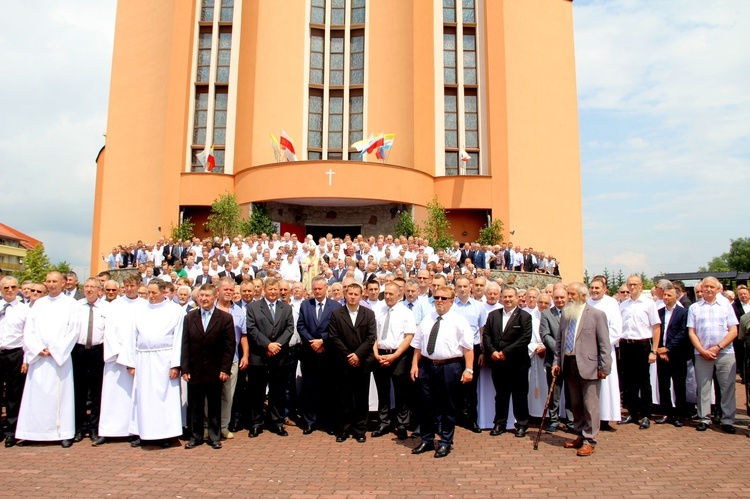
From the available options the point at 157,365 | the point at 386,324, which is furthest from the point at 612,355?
the point at 157,365

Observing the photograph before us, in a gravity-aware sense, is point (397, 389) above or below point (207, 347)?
below

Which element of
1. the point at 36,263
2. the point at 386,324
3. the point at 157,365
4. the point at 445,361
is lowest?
the point at 157,365

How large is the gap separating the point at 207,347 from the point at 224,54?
26.0 m

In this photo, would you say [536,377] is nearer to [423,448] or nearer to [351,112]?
[423,448]

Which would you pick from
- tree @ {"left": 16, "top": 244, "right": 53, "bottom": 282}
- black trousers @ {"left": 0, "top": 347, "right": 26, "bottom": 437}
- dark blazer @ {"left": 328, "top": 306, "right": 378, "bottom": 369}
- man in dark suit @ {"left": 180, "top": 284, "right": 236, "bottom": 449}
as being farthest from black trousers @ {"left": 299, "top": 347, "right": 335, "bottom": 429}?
tree @ {"left": 16, "top": 244, "right": 53, "bottom": 282}

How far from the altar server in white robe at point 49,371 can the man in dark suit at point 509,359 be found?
5577 millimetres

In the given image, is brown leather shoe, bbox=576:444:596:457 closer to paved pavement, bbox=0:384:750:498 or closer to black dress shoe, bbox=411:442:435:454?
paved pavement, bbox=0:384:750:498

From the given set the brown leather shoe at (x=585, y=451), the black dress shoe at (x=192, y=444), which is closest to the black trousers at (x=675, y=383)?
the brown leather shoe at (x=585, y=451)

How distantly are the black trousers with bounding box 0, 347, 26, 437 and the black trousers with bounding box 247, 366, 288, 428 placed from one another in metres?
2.98

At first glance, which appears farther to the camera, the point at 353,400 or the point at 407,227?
the point at 407,227

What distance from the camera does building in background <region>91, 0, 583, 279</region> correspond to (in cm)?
2822

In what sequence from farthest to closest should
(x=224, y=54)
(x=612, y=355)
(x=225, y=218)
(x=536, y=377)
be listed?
(x=224, y=54) < (x=225, y=218) < (x=536, y=377) < (x=612, y=355)

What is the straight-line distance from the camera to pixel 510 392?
7.78 meters

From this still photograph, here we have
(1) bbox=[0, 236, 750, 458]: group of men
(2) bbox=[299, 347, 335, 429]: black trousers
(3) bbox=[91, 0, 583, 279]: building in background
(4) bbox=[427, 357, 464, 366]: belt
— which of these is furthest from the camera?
(3) bbox=[91, 0, 583, 279]: building in background
